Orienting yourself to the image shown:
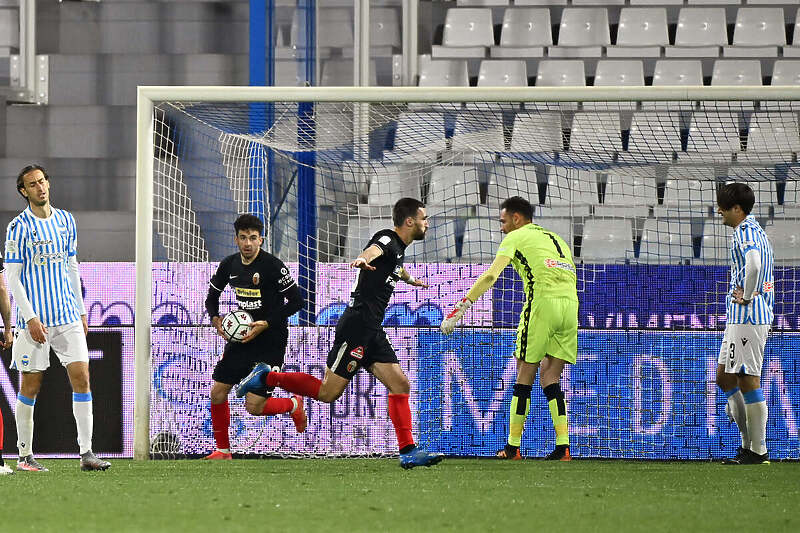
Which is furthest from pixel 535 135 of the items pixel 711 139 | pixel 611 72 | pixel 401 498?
pixel 401 498

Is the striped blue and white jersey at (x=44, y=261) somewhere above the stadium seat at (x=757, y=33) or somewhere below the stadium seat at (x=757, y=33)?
below

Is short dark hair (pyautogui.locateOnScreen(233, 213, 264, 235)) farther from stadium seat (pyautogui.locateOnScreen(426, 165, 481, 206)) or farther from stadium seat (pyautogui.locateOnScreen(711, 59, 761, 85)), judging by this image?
stadium seat (pyautogui.locateOnScreen(711, 59, 761, 85))

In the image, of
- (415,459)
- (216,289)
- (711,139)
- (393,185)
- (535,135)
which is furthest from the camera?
(711,139)

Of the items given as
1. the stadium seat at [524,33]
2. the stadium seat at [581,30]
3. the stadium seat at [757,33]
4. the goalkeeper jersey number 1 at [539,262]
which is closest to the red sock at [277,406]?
the goalkeeper jersey number 1 at [539,262]

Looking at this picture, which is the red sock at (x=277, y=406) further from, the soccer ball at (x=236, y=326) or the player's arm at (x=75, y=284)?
the player's arm at (x=75, y=284)

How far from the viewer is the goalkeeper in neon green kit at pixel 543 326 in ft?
24.5

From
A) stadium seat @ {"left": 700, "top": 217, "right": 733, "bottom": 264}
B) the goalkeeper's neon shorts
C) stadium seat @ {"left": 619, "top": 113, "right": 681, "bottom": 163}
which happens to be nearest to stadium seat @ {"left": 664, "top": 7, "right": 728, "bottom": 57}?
stadium seat @ {"left": 619, "top": 113, "right": 681, "bottom": 163}

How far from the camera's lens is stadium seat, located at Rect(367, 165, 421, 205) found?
31.1ft

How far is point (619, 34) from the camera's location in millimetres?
12766

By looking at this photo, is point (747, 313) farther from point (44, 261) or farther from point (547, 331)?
point (44, 261)

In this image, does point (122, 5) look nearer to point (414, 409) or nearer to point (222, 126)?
point (222, 126)

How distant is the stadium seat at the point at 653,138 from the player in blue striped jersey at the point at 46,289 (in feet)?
15.2

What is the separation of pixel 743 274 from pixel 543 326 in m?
1.28

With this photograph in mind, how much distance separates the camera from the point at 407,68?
12.3 metres
